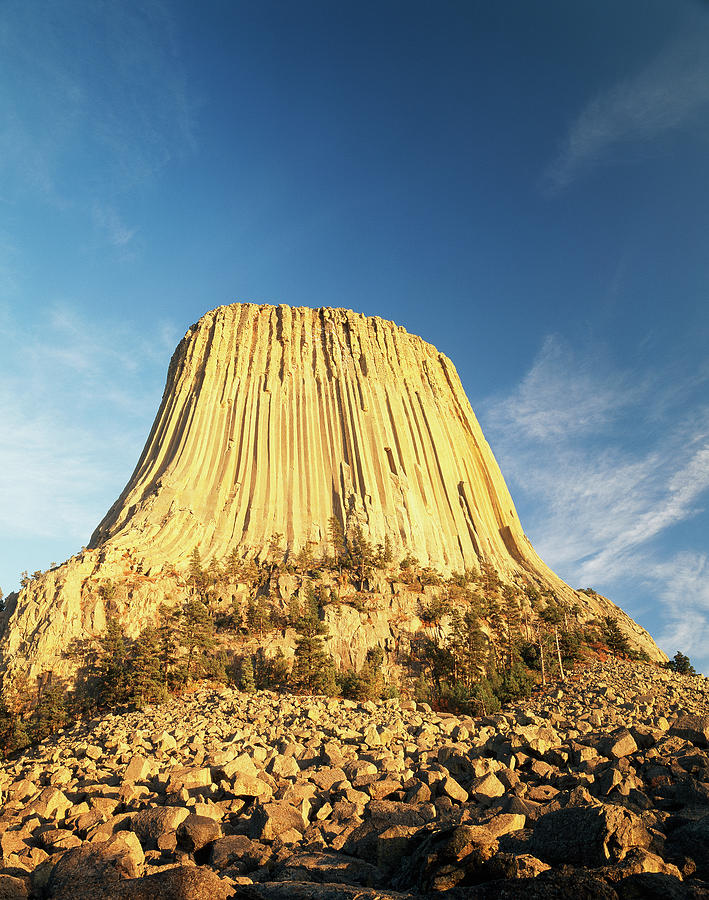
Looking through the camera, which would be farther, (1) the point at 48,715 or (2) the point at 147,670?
(2) the point at 147,670

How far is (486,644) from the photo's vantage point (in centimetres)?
2838

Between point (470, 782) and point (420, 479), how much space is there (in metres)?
33.0

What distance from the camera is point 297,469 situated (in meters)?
39.3

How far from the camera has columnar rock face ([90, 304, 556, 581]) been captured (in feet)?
115

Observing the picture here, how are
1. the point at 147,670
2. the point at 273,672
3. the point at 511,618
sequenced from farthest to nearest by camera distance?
the point at 511,618 < the point at 273,672 < the point at 147,670

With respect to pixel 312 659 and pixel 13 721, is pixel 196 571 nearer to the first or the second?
pixel 312 659

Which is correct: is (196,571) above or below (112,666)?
above

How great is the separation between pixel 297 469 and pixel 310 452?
1.91 m

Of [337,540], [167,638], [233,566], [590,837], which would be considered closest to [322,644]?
[167,638]

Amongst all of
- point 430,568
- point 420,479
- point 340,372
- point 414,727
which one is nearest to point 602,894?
point 414,727

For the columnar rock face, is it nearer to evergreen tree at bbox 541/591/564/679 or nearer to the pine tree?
the pine tree

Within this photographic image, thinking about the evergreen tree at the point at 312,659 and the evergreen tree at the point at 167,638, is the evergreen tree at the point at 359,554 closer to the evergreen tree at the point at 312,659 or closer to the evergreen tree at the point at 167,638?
the evergreen tree at the point at 312,659

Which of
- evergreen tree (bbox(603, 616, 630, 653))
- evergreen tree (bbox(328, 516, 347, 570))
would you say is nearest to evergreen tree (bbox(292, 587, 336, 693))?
evergreen tree (bbox(328, 516, 347, 570))

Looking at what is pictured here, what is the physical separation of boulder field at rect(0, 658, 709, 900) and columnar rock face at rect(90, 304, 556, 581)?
20.6 m
